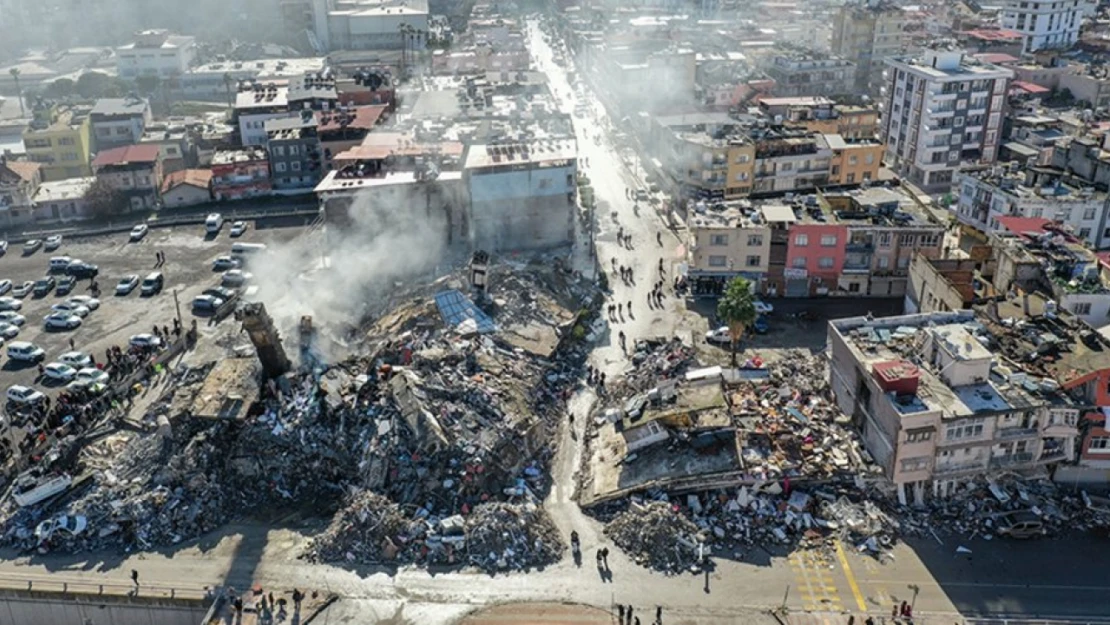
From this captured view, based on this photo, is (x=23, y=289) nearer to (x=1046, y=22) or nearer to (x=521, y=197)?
(x=521, y=197)

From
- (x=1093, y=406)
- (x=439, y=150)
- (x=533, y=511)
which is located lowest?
(x=533, y=511)

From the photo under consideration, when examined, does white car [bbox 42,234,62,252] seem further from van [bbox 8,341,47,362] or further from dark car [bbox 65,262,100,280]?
van [bbox 8,341,47,362]

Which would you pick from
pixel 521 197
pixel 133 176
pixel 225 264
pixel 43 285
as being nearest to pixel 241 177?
pixel 133 176

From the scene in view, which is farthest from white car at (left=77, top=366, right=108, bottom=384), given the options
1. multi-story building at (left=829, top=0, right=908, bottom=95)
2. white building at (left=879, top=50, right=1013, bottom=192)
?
multi-story building at (left=829, top=0, right=908, bottom=95)

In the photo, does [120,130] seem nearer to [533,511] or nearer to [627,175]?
[627,175]

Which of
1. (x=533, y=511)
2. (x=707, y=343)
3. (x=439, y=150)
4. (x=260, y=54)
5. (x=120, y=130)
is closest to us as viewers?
(x=533, y=511)

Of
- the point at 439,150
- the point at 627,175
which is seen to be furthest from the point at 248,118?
the point at 627,175
